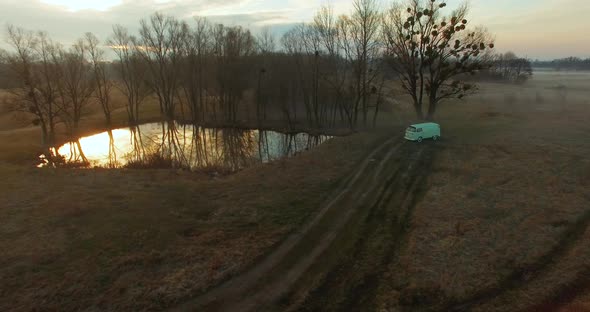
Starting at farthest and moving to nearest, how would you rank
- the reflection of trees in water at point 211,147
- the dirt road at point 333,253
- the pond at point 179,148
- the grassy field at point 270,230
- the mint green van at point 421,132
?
the mint green van at point 421,132 < the pond at point 179,148 < the reflection of trees in water at point 211,147 < the grassy field at point 270,230 < the dirt road at point 333,253

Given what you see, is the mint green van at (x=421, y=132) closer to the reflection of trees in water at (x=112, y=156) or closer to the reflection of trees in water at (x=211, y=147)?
the reflection of trees in water at (x=211, y=147)

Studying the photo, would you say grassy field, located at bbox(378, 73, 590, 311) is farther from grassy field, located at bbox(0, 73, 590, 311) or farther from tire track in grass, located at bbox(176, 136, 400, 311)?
tire track in grass, located at bbox(176, 136, 400, 311)

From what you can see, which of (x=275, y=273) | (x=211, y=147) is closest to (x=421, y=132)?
(x=211, y=147)

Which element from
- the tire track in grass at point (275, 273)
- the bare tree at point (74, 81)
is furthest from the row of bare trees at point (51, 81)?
the tire track in grass at point (275, 273)

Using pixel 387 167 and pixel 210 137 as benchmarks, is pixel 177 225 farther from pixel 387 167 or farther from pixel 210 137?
pixel 210 137

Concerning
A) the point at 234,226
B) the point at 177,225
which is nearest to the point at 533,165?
the point at 234,226

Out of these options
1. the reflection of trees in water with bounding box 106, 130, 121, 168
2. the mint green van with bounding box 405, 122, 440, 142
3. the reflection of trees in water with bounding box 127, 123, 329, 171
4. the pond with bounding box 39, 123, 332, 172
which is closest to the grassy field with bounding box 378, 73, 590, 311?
the mint green van with bounding box 405, 122, 440, 142
